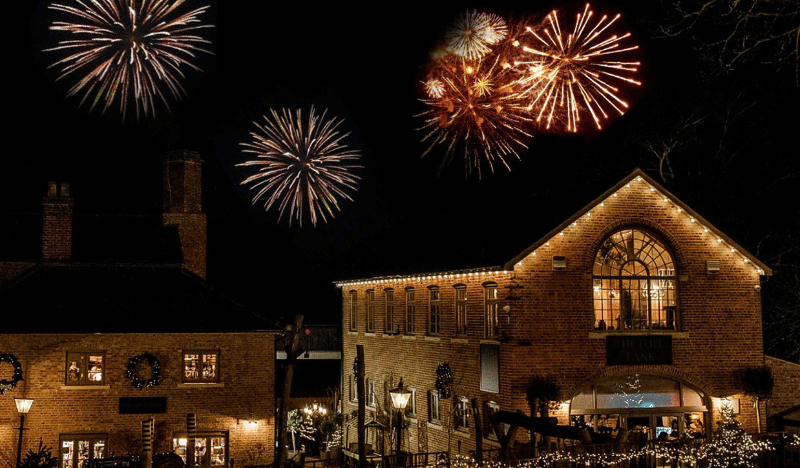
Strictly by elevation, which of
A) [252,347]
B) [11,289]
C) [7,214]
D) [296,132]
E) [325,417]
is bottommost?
[325,417]

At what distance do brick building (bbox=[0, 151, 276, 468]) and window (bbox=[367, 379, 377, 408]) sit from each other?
26.2 ft

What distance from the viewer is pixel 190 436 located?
79.9ft

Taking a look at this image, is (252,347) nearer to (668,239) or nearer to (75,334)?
(75,334)

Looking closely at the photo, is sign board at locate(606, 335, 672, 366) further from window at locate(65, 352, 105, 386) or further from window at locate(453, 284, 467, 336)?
window at locate(65, 352, 105, 386)

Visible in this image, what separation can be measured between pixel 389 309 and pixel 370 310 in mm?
2247

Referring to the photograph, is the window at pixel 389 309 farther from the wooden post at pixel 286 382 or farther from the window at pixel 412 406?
the wooden post at pixel 286 382

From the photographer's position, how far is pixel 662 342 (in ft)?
80.1

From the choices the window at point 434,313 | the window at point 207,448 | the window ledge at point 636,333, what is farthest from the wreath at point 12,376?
the window ledge at point 636,333

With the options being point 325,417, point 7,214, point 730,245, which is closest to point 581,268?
point 730,245

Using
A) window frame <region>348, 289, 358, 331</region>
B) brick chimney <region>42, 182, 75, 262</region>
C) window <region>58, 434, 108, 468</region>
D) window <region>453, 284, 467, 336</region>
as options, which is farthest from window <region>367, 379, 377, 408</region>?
brick chimney <region>42, 182, 75, 262</region>

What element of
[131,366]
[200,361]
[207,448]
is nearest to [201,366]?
[200,361]

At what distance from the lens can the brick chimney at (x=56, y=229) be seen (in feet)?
93.3

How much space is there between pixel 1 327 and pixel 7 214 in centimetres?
716

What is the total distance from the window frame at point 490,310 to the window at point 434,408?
12.6ft
